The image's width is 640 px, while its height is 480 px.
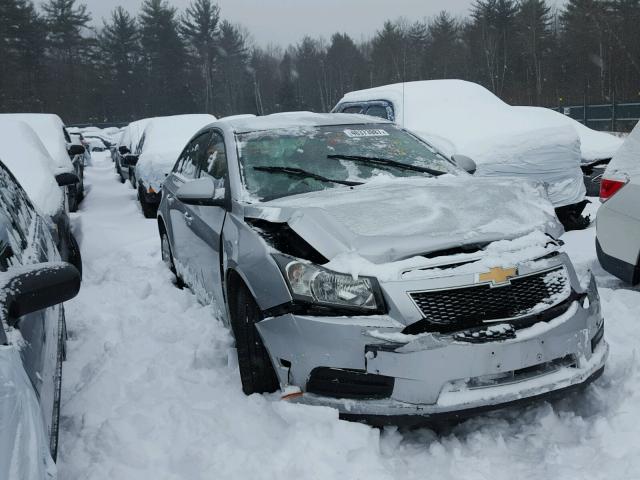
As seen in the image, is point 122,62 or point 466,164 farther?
point 122,62

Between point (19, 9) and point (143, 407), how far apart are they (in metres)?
57.9

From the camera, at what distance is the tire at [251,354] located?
9.98 feet

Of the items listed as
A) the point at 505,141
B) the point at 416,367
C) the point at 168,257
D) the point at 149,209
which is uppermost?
the point at 505,141

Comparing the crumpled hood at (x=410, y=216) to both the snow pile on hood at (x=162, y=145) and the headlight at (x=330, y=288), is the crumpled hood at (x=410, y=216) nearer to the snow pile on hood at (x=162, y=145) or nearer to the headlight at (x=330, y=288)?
the headlight at (x=330, y=288)

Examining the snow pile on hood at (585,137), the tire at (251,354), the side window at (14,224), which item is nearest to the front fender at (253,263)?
the tire at (251,354)

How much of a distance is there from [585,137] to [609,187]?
5.52m

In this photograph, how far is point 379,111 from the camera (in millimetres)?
8672

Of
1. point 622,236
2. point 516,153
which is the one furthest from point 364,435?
point 516,153

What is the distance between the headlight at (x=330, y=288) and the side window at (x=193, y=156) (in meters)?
2.17

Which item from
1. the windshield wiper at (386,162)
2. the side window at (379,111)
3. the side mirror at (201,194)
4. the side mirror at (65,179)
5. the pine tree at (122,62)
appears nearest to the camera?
the side mirror at (201,194)

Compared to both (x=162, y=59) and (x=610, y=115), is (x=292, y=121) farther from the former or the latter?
(x=162, y=59)

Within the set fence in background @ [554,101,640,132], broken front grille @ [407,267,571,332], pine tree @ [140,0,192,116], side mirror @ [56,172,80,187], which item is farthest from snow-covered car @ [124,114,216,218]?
pine tree @ [140,0,192,116]

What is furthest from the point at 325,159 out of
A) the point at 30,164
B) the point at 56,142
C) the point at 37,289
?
the point at 56,142

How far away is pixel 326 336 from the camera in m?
2.62
